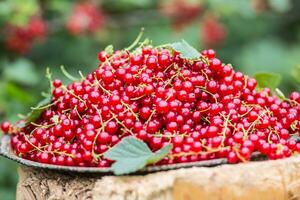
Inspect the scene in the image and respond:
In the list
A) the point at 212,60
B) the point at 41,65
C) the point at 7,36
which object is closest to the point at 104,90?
the point at 212,60

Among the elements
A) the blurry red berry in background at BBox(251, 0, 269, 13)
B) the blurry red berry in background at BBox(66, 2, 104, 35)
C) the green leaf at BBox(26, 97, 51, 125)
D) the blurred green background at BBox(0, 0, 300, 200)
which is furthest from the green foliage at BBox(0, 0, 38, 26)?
the green leaf at BBox(26, 97, 51, 125)

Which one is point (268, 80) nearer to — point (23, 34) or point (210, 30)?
point (23, 34)

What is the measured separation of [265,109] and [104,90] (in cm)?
33

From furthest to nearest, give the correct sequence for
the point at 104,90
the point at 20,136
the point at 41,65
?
the point at 41,65 → the point at 20,136 → the point at 104,90

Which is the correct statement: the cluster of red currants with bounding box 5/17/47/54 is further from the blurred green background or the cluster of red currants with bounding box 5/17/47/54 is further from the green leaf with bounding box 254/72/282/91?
the green leaf with bounding box 254/72/282/91

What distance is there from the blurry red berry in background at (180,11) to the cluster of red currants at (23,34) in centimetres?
66

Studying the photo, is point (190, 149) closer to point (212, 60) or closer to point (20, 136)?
point (212, 60)

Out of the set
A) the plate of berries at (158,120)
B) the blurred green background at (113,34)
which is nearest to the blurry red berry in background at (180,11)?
the blurred green background at (113,34)

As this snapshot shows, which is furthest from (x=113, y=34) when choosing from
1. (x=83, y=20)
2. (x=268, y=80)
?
(x=268, y=80)

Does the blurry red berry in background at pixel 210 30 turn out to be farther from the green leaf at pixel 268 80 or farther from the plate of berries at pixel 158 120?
the plate of berries at pixel 158 120

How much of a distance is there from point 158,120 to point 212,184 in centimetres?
19

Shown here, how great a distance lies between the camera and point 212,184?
1146mm

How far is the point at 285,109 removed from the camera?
54.7 inches

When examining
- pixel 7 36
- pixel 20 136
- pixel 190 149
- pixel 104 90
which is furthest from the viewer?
pixel 7 36
